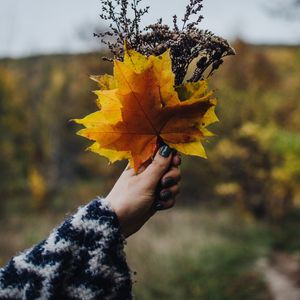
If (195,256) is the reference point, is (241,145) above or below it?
above

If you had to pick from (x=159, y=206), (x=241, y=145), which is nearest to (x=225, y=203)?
(x=241, y=145)

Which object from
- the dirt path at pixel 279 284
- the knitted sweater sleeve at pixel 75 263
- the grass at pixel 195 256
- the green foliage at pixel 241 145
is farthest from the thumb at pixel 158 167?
the dirt path at pixel 279 284

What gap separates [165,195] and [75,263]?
1.14 feet

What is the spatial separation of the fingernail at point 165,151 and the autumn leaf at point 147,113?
2 cm

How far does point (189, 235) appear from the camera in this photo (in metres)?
11.1

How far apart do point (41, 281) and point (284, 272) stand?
8433mm

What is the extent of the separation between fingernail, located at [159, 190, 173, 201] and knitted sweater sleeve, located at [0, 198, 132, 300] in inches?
6.2

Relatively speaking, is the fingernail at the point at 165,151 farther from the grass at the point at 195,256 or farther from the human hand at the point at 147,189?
the grass at the point at 195,256

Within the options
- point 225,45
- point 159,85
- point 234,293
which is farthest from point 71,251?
point 234,293

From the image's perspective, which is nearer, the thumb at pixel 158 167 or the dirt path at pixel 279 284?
the thumb at pixel 158 167

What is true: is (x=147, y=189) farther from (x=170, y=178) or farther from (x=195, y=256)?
(x=195, y=256)

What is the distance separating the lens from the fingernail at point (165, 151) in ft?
4.76

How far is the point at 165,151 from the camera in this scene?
1.46 m

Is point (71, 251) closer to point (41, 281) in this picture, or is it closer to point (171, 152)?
point (41, 281)
